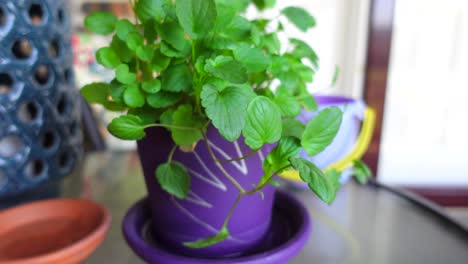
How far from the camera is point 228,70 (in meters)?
0.21

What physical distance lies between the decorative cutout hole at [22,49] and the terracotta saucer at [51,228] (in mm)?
186

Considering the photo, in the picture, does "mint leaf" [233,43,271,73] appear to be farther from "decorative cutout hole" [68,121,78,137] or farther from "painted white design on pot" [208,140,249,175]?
"decorative cutout hole" [68,121,78,137]

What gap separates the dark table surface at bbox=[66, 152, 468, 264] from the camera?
0.39 m

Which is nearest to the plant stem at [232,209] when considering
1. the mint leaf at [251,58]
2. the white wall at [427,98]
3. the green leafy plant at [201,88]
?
the green leafy plant at [201,88]

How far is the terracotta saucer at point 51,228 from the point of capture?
32 cm

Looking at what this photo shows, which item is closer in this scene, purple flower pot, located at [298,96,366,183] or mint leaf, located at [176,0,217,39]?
mint leaf, located at [176,0,217,39]

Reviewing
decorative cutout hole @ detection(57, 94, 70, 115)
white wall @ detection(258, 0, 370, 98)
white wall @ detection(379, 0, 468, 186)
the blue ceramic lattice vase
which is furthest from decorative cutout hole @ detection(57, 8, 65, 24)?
white wall @ detection(379, 0, 468, 186)

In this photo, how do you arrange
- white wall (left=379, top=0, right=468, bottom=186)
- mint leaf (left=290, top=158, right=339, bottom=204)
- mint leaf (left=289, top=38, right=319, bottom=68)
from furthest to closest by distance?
1. white wall (left=379, top=0, right=468, bottom=186)
2. mint leaf (left=289, top=38, right=319, bottom=68)
3. mint leaf (left=290, top=158, right=339, bottom=204)

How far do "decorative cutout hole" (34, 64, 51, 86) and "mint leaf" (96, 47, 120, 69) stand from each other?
21 cm

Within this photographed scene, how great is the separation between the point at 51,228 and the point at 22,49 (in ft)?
0.74

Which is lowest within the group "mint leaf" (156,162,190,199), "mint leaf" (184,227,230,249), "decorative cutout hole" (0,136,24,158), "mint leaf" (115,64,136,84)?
"mint leaf" (184,227,230,249)

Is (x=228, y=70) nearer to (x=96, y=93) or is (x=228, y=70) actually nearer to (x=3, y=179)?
(x=96, y=93)

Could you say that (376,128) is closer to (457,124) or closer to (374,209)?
(457,124)

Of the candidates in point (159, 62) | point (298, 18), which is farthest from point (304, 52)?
point (159, 62)
